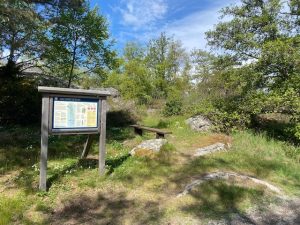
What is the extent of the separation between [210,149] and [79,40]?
7304 millimetres

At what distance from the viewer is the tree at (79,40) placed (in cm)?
1176

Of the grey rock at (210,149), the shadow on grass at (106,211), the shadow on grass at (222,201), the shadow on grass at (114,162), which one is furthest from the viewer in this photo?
the grey rock at (210,149)

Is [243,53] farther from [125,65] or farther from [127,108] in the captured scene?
[125,65]

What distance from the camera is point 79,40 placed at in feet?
39.8

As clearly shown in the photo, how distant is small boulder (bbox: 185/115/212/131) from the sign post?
17.9 feet

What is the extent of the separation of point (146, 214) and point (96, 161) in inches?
96.6

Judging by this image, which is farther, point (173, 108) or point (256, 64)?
point (173, 108)

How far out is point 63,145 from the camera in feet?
25.8

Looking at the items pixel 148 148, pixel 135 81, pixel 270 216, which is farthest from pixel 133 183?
pixel 135 81

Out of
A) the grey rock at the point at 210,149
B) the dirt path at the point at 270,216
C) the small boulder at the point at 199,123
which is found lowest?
the dirt path at the point at 270,216

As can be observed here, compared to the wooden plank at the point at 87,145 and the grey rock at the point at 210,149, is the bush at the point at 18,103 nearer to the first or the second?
the wooden plank at the point at 87,145

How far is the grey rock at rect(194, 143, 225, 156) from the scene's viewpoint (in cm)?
736

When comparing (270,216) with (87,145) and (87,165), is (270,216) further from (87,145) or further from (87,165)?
(87,145)

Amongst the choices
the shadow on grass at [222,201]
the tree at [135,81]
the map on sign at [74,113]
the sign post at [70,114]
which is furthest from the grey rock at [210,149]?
the tree at [135,81]
